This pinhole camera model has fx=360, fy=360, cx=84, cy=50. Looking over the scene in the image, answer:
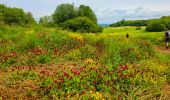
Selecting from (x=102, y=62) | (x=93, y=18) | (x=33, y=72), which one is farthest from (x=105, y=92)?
(x=93, y=18)

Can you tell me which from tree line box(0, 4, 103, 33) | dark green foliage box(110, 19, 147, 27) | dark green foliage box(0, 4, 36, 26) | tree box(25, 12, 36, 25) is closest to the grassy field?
tree line box(0, 4, 103, 33)

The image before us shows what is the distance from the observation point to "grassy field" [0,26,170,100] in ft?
26.4

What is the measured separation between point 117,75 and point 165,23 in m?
26.2

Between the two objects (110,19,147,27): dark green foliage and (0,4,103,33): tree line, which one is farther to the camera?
(110,19,147,27): dark green foliage

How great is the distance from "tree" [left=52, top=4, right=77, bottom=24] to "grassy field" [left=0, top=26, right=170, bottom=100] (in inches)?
651

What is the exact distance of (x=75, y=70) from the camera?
9250 mm

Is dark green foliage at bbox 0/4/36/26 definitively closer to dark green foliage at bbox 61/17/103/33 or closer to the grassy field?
dark green foliage at bbox 61/17/103/33

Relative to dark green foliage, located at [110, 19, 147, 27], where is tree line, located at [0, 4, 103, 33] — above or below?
above

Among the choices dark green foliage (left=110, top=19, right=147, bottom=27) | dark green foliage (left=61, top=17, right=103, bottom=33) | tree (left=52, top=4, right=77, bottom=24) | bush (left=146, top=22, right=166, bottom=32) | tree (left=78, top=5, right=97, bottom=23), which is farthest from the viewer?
dark green foliage (left=110, top=19, right=147, bottom=27)

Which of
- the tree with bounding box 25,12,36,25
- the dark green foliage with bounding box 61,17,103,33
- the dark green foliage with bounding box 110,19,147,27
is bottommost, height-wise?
the dark green foliage with bounding box 110,19,147,27

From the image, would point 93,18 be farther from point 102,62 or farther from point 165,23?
point 102,62

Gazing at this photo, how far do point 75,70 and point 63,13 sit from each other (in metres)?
22.9

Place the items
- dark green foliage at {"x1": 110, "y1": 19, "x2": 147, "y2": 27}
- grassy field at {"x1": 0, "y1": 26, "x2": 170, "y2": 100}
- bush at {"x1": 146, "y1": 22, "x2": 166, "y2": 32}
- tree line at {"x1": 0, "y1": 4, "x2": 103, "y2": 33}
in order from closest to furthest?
1. grassy field at {"x1": 0, "y1": 26, "x2": 170, "y2": 100}
2. tree line at {"x1": 0, "y1": 4, "x2": 103, "y2": 33}
3. bush at {"x1": 146, "y1": 22, "x2": 166, "y2": 32}
4. dark green foliage at {"x1": 110, "y1": 19, "x2": 147, "y2": 27}

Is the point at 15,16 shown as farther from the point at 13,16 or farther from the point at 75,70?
the point at 75,70
